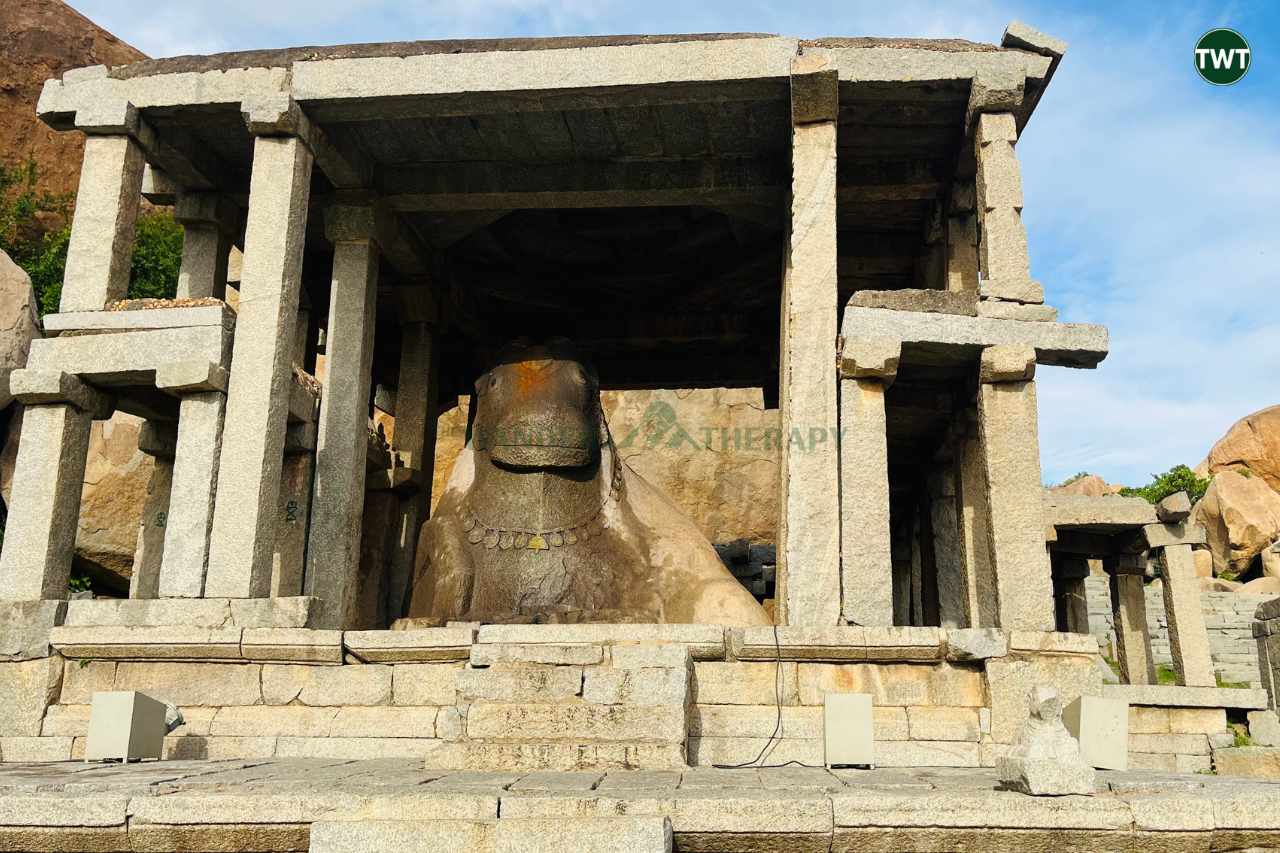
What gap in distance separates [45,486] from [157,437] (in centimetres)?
198

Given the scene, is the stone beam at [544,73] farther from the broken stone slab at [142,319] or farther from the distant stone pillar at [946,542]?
the distant stone pillar at [946,542]

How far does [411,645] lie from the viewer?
283 inches

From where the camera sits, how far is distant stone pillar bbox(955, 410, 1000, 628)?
349 inches

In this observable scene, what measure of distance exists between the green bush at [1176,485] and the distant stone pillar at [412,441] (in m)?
23.5

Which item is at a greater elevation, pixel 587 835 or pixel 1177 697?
pixel 1177 697

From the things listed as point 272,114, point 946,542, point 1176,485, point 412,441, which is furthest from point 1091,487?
point 272,114

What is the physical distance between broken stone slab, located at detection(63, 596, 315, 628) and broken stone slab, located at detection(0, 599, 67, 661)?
12 centimetres

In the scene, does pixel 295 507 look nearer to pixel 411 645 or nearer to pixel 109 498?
pixel 411 645

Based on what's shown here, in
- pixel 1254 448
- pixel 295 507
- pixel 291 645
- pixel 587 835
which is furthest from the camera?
pixel 1254 448

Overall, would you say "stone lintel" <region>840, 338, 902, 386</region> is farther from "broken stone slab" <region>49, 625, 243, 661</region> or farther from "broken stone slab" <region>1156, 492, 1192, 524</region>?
"broken stone slab" <region>1156, 492, 1192, 524</region>

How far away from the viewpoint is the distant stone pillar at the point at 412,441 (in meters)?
12.1

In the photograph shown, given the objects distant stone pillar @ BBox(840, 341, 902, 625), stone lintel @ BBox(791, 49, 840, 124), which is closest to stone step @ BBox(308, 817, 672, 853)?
distant stone pillar @ BBox(840, 341, 902, 625)

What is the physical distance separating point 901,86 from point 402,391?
21.0 feet

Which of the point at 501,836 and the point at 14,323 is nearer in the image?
the point at 501,836
